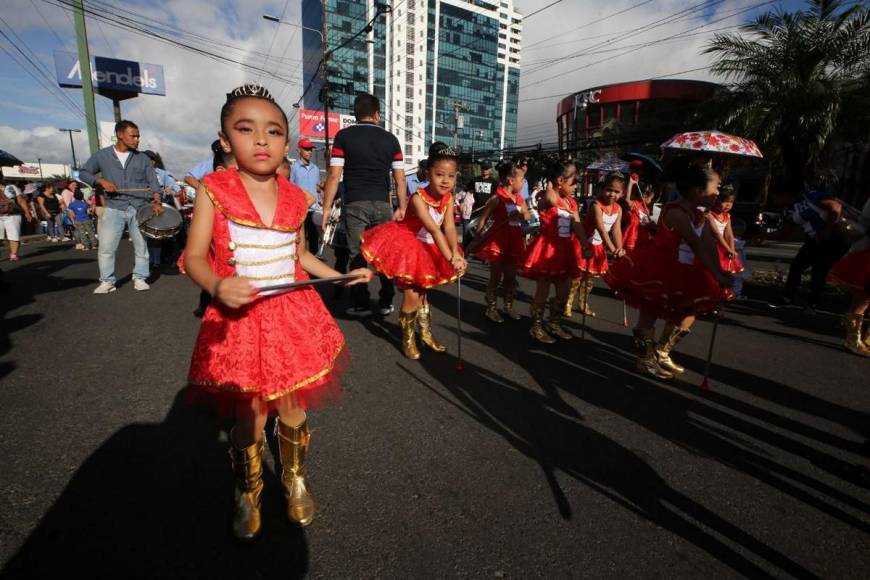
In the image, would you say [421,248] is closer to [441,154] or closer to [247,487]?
[441,154]

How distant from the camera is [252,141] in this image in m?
1.90

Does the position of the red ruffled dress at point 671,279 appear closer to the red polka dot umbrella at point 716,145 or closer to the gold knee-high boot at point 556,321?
the gold knee-high boot at point 556,321

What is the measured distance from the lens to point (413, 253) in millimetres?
4410

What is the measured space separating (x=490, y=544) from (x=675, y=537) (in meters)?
0.92

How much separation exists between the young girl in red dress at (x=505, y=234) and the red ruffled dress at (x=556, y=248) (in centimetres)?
42

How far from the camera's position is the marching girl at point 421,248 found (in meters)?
4.13

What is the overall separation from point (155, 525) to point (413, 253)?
117 inches

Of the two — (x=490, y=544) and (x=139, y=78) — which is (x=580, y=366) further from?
(x=139, y=78)

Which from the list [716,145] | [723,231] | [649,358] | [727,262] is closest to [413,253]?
[649,358]

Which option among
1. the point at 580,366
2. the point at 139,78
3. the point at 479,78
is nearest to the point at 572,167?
the point at 580,366

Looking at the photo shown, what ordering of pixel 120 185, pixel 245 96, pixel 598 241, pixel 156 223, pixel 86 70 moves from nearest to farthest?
pixel 245 96
pixel 598 241
pixel 156 223
pixel 120 185
pixel 86 70

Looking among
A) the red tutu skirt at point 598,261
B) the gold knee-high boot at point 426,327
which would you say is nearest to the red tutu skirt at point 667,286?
the red tutu skirt at point 598,261

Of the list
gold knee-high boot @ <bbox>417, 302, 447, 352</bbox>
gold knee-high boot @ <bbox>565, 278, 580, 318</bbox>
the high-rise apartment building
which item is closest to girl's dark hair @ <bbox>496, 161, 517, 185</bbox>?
gold knee-high boot @ <bbox>565, 278, 580, 318</bbox>

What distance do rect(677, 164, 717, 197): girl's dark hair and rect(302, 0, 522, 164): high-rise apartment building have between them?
85.4 meters
